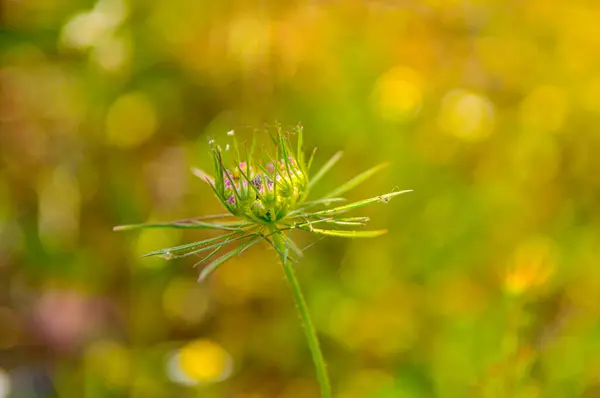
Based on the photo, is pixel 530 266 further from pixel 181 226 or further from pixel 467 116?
pixel 181 226

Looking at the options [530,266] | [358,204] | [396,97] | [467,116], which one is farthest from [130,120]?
[358,204]

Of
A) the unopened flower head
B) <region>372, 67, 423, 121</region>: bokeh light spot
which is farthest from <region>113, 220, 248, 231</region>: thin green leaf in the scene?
<region>372, 67, 423, 121</region>: bokeh light spot

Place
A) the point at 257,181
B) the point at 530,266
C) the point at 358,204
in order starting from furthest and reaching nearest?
the point at 530,266 < the point at 257,181 < the point at 358,204

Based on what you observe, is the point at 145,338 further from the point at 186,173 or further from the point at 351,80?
the point at 351,80

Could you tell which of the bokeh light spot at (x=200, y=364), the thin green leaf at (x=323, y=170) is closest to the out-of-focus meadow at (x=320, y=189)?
the bokeh light spot at (x=200, y=364)

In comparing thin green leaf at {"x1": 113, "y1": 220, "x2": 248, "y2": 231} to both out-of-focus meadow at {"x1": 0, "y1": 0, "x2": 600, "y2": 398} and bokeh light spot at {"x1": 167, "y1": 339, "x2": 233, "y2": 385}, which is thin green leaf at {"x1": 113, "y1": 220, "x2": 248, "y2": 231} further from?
bokeh light spot at {"x1": 167, "y1": 339, "x2": 233, "y2": 385}

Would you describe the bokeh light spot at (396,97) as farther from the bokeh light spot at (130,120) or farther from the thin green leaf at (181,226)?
the thin green leaf at (181,226)
